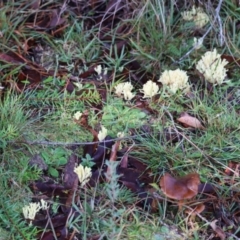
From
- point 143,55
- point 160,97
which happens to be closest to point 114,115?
point 160,97

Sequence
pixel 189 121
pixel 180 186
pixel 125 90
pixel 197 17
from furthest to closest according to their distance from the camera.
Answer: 1. pixel 197 17
2. pixel 125 90
3. pixel 189 121
4. pixel 180 186

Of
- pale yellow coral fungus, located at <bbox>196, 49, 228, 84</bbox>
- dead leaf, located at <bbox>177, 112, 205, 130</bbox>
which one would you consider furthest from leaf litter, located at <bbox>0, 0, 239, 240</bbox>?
pale yellow coral fungus, located at <bbox>196, 49, 228, 84</bbox>

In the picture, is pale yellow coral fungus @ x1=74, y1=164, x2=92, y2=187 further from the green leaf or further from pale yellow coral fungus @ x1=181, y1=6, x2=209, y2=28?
pale yellow coral fungus @ x1=181, y1=6, x2=209, y2=28

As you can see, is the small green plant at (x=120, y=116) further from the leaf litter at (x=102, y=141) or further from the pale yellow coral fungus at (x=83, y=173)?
the pale yellow coral fungus at (x=83, y=173)

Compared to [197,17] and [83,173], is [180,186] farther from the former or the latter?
[197,17]

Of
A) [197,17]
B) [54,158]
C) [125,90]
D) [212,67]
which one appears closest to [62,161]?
[54,158]

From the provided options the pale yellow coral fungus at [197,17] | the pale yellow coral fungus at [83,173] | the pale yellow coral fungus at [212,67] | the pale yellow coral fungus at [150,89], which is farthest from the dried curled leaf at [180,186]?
the pale yellow coral fungus at [197,17]
